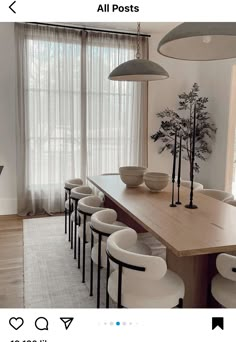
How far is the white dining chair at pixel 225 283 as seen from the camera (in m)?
1.62

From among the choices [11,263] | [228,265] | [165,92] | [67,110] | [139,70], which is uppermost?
[165,92]

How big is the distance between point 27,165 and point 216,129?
3.08 m

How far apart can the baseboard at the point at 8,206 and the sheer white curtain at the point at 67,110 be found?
152 millimetres

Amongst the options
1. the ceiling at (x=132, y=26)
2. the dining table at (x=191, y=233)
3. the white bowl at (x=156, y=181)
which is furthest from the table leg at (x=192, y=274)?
the ceiling at (x=132, y=26)

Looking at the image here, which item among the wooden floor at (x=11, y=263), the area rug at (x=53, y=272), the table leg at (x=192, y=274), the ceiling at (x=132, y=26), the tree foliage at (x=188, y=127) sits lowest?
the wooden floor at (x=11, y=263)

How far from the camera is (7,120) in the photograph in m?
4.50

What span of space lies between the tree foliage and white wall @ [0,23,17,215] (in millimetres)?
2270

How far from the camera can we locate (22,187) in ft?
14.9

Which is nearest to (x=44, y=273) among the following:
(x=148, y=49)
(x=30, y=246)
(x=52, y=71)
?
(x=30, y=246)

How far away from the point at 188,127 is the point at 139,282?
384cm

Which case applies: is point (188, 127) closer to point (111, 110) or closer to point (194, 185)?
point (111, 110)

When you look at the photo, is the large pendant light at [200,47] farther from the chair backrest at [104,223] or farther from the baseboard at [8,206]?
the baseboard at [8,206]
